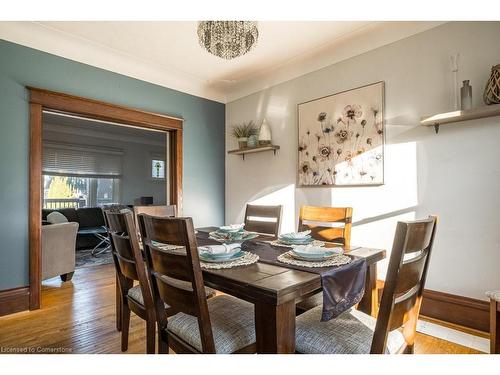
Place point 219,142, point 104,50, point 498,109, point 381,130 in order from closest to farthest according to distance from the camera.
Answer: point 498,109 < point 381,130 < point 104,50 < point 219,142

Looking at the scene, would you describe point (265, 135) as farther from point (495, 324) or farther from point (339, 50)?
point (495, 324)

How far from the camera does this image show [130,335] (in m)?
2.13

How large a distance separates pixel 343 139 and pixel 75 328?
2.75 m

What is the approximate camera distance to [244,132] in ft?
12.3

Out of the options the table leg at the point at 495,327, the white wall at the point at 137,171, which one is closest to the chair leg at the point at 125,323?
the table leg at the point at 495,327

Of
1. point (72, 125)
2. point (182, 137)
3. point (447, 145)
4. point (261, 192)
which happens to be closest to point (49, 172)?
point (72, 125)

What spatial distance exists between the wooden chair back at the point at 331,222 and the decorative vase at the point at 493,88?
116 centimetres

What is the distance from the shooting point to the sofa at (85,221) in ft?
17.4

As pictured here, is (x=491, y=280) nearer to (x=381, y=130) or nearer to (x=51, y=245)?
(x=381, y=130)

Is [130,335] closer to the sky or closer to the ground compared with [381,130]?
closer to the ground

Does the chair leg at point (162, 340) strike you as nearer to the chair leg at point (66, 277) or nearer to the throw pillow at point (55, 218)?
the chair leg at point (66, 277)

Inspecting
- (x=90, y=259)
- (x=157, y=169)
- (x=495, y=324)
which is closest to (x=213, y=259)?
(x=495, y=324)
